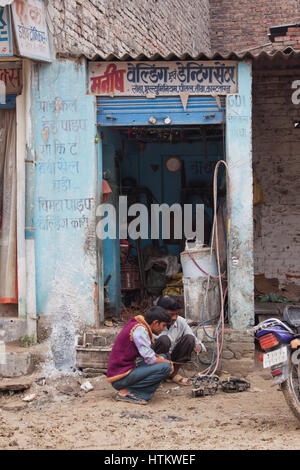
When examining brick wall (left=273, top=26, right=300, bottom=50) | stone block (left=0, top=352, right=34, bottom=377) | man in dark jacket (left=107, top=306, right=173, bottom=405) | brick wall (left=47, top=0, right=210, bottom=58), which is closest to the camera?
man in dark jacket (left=107, top=306, right=173, bottom=405)

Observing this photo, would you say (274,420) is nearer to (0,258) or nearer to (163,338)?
(163,338)

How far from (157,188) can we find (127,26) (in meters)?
2.99

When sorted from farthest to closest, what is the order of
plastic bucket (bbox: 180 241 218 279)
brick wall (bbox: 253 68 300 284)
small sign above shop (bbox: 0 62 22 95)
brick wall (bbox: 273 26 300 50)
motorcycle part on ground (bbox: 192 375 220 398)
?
1. brick wall (bbox: 273 26 300 50)
2. brick wall (bbox: 253 68 300 284)
3. plastic bucket (bbox: 180 241 218 279)
4. small sign above shop (bbox: 0 62 22 95)
5. motorcycle part on ground (bbox: 192 375 220 398)

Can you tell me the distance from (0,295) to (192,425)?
11.2 feet

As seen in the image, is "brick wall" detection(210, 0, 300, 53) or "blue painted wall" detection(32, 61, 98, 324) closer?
"blue painted wall" detection(32, 61, 98, 324)

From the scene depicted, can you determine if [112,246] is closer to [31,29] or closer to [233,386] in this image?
[233,386]

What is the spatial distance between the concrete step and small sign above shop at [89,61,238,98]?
3.11 meters

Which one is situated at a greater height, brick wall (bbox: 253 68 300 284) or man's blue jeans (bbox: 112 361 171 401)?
brick wall (bbox: 253 68 300 284)

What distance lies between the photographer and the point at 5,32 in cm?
663

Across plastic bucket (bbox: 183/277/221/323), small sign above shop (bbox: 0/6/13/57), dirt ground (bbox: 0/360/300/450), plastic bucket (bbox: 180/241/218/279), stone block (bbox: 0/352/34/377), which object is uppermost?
small sign above shop (bbox: 0/6/13/57)

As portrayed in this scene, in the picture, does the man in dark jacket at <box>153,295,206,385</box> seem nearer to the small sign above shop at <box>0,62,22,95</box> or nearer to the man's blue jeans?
the man's blue jeans

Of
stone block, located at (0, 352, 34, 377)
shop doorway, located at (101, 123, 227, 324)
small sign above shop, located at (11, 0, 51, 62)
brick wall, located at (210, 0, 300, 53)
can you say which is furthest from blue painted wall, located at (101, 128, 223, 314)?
brick wall, located at (210, 0, 300, 53)

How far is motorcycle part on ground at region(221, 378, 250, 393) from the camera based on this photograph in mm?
6348

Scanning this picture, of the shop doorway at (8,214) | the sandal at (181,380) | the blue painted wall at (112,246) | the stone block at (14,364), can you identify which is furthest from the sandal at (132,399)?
the blue painted wall at (112,246)
